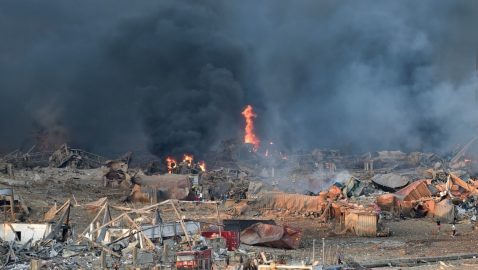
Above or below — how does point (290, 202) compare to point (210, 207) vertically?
above

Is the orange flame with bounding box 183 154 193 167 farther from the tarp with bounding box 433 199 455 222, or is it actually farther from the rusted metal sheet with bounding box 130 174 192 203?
the tarp with bounding box 433 199 455 222

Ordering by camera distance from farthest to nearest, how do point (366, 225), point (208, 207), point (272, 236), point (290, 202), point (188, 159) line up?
point (188, 159)
point (208, 207)
point (290, 202)
point (366, 225)
point (272, 236)

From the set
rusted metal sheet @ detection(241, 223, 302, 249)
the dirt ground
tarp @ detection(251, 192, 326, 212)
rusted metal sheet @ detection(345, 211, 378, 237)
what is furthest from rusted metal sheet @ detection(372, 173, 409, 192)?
rusted metal sheet @ detection(241, 223, 302, 249)

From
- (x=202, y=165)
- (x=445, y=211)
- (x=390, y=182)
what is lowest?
(x=445, y=211)

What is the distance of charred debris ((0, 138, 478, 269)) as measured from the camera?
17.5 meters

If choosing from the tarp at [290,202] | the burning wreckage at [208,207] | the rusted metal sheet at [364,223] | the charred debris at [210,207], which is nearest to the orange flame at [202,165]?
the charred debris at [210,207]

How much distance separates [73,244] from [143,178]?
23.3 metres

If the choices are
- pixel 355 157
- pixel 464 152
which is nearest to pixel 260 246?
pixel 464 152

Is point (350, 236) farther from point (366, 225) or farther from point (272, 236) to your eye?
point (272, 236)

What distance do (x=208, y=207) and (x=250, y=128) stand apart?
4588 cm

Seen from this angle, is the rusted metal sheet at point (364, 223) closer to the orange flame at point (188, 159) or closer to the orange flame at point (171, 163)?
the orange flame at point (171, 163)

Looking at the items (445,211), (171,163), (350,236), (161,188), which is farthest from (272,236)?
Result: (171,163)

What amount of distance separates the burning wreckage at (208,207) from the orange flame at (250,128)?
849 centimetres

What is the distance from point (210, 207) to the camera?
3594 centimetres
